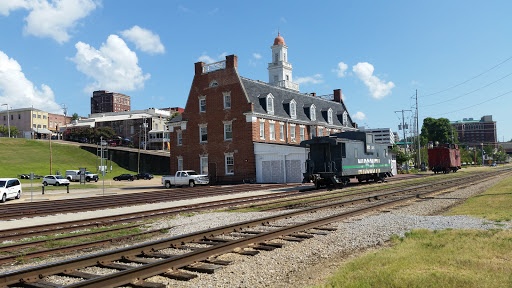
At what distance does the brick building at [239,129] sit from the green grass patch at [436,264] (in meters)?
29.4

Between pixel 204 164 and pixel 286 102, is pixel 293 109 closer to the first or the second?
pixel 286 102

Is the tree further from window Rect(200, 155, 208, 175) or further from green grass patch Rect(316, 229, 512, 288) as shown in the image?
green grass patch Rect(316, 229, 512, 288)

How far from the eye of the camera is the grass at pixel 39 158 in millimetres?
72812

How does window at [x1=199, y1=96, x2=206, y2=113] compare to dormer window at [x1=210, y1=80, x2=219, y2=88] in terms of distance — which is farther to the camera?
window at [x1=199, y1=96, x2=206, y2=113]

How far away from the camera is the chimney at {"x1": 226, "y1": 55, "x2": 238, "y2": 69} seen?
4425 cm

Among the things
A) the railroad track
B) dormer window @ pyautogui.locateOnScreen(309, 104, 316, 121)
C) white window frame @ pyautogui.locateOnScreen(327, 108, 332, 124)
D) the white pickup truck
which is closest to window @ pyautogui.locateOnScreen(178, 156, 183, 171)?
the white pickup truck

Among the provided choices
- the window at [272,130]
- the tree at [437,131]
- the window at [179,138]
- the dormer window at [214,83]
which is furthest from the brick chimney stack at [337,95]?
the tree at [437,131]

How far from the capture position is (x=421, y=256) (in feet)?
25.4

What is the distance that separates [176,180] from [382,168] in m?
20.2

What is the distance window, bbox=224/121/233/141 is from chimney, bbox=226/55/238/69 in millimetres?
6442

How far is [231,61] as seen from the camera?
44469 mm

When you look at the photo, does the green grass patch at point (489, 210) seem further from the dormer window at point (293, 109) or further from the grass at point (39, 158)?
the grass at point (39, 158)

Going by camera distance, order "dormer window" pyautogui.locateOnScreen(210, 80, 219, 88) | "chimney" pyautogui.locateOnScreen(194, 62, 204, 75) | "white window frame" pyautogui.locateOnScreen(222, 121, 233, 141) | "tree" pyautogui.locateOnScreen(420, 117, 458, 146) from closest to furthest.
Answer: "white window frame" pyautogui.locateOnScreen(222, 121, 233, 141) < "dormer window" pyautogui.locateOnScreen(210, 80, 219, 88) < "chimney" pyautogui.locateOnScreen(194, 62, 204, 75) < "tree" pyautogui.locateOnScreen(420, 117, 458, 146)

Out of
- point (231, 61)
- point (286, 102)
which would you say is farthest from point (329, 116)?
point (231, 61)
